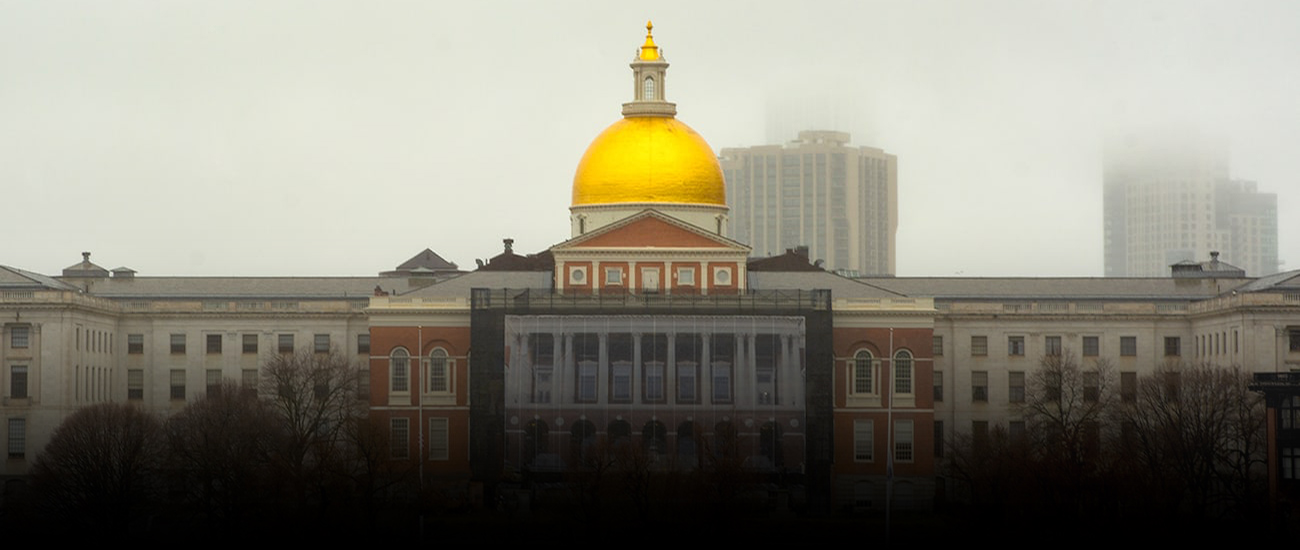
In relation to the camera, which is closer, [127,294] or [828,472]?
[828,472]

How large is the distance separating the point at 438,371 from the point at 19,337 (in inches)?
1046

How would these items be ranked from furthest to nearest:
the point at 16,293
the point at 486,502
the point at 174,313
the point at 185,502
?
the point at 174,313 → the point at 16,293 → the point at 486,502 → the point at 185,502

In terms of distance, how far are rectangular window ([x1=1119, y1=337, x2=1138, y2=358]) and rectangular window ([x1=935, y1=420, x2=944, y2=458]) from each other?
13.5 meters

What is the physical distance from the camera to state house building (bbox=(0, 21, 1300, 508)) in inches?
5748

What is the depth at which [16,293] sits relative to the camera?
153 metres

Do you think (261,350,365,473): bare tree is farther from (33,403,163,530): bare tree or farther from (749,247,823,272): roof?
(749,247,823,272): roof

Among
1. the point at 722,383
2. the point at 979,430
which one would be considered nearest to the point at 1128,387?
the point at 979,430

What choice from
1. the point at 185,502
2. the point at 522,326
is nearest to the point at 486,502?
the point at 522,326

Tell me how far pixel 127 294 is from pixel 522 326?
4021cm

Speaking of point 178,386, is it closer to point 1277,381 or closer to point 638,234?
point 638,234

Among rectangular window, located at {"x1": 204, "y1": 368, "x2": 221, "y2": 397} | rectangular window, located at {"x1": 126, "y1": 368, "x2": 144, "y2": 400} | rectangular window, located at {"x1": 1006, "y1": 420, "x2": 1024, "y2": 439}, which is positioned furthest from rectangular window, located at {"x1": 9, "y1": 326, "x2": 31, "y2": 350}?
rectangular window, located at {"x1": 1006, "y1": 420, "x2": 1024, "y2": 439}

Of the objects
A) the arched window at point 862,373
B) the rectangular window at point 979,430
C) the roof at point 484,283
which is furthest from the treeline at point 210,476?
the rectangular window at point 979,430

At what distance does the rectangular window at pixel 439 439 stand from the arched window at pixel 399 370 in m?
3.11

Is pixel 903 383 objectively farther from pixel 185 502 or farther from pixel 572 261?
pixel 185 502
